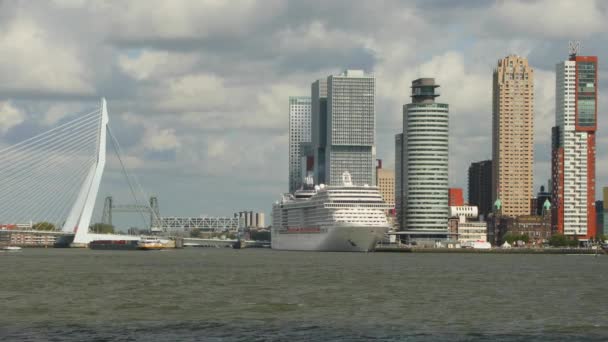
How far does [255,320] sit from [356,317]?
4431 mm

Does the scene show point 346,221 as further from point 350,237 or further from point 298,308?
point 298,308

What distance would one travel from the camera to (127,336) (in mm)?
41000

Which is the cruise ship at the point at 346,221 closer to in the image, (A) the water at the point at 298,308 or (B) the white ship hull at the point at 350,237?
(B) the white ship hull at the point at 350,237

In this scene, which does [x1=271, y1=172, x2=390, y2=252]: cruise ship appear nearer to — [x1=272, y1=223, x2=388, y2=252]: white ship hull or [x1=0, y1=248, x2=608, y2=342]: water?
[x1=272, y1=223, x2=388, y2=252]: white ship hull

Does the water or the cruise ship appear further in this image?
the cruise ship

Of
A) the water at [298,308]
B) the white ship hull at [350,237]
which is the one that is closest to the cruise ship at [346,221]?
the white ship hull at [350,237]

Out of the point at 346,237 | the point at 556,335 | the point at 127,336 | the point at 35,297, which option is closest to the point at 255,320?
the point at 127,336

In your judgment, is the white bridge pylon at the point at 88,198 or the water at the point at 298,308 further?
the white bridge pylon at the point at 88,198

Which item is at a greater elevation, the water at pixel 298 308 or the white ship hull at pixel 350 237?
the white ship hull at pixel 350 237

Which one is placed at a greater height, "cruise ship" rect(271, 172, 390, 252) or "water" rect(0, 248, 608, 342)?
"cruise ship" rect(271, 172, 390, 252)

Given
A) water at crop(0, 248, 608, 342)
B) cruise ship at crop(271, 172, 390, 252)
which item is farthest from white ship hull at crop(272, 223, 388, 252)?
water at crop(0, 248, 608, 342)

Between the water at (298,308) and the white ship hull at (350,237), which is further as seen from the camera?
Result: the white ship hull at (350,237)

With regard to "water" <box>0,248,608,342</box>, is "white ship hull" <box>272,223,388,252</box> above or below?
above

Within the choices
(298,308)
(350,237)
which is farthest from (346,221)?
(298,308)
